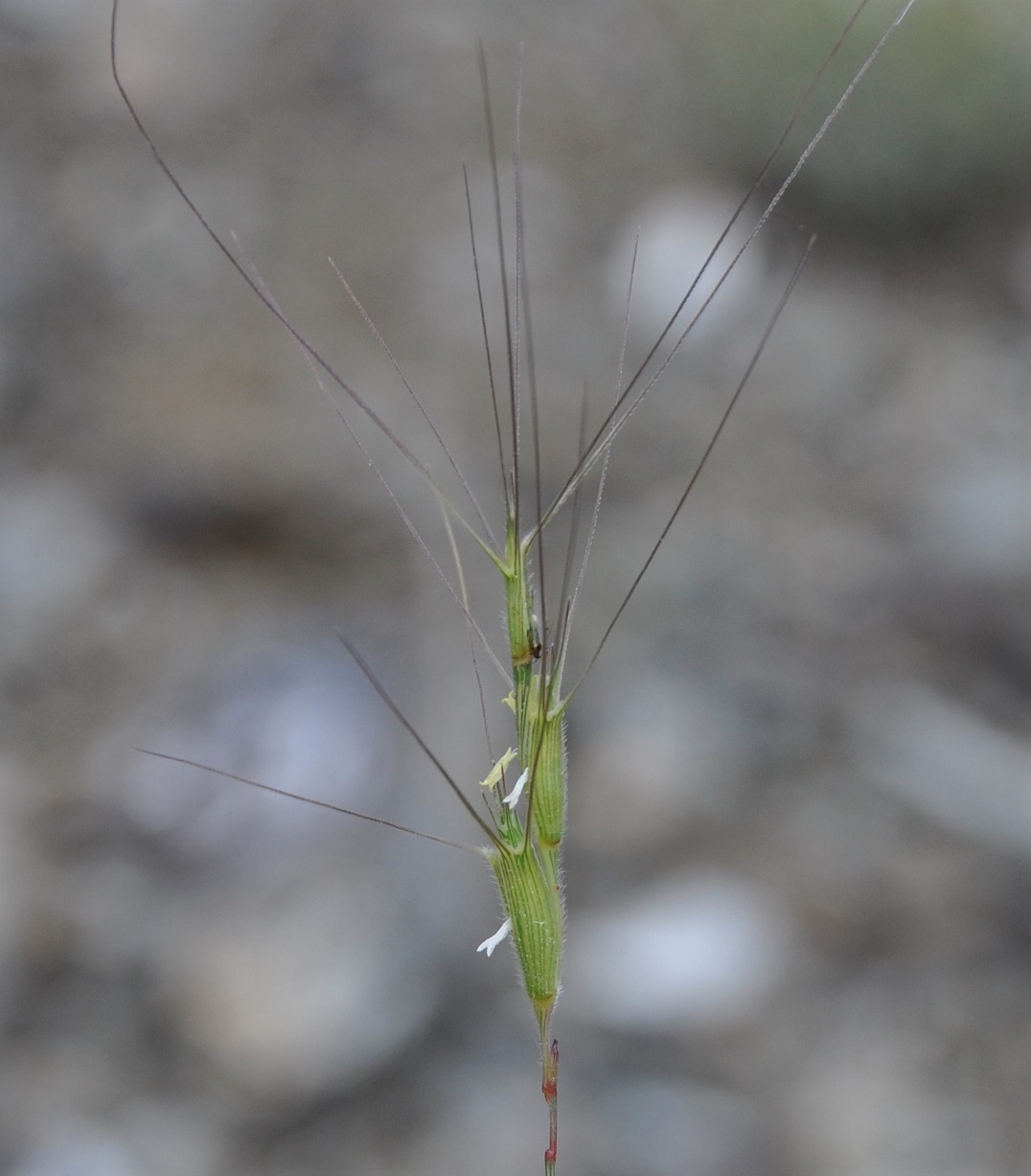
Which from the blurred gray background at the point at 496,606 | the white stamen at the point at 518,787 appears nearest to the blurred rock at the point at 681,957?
the blurred gray background at the point at 496,606

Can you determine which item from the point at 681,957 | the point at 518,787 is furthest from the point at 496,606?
the point at 518,787

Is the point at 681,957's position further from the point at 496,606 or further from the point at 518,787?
the point at 518,787

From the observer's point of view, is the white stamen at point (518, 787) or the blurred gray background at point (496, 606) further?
the blurred gray background at point (496, 606)

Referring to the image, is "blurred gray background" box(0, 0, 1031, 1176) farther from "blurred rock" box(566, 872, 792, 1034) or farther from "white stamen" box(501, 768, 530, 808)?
"white stamen" box(501, 768, 530, 808)

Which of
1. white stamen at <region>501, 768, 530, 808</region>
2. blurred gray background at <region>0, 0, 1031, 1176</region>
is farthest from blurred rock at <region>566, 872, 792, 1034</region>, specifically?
white stamen at <region>501, 768, 530, 808</region>

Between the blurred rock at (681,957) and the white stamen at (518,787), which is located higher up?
the white stamen at (518,787)

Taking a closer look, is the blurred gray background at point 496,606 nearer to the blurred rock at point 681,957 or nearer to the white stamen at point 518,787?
the blurred rock at point 681,957

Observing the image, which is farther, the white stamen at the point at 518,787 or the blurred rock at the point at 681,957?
the blurred rock at the point at 681,957

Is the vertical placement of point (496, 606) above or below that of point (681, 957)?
above

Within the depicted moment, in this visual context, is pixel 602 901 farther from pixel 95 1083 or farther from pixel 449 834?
pixel 95 1083
